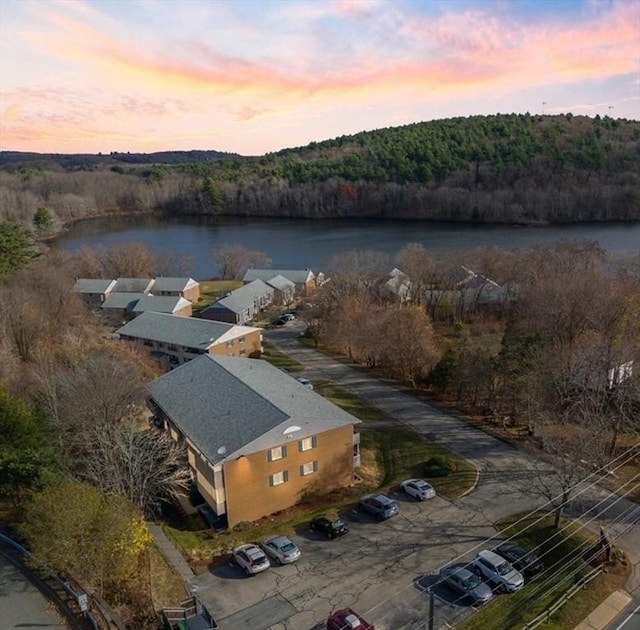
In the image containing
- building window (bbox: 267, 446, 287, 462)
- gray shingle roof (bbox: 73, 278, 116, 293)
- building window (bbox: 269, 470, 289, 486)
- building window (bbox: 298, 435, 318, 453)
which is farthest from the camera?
gray shingle roof (bbox: 73, 278, 116, 293)

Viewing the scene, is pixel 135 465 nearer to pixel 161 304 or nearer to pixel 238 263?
pixel 161 304

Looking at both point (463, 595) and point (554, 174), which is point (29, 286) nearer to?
point (463, 595)

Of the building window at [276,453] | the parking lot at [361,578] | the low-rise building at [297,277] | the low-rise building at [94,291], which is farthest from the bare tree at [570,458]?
the low-rise building at [94,291]

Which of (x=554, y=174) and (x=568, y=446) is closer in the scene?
(x=568, y=446)

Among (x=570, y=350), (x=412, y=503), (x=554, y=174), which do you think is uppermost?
(x=554, y=174)

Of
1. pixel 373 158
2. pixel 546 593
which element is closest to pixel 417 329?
pixel 546 593

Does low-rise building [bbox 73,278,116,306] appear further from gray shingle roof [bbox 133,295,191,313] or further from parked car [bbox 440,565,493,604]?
parked car [bbox 440,565,493,604]

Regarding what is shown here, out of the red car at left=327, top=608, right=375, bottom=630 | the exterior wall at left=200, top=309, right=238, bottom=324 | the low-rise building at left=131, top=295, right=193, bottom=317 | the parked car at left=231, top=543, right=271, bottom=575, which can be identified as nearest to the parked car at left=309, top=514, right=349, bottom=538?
the parked car at left=231, top=543, right=271, bottom=575
